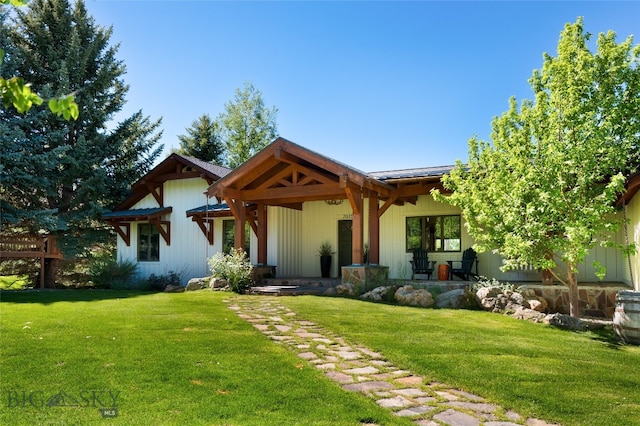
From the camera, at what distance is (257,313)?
8414 mm

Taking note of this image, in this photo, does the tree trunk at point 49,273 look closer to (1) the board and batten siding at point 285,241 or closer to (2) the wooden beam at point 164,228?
(2) the wooden beam at point 164,228

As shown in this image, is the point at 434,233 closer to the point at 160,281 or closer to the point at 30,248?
the point at 160,281

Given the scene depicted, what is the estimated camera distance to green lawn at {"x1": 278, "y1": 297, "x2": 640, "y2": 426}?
410 centimetres

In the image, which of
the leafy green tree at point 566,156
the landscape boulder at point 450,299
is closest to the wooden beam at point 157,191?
the landscape boulder at point 450,299

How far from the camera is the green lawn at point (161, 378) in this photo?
11.9 feet

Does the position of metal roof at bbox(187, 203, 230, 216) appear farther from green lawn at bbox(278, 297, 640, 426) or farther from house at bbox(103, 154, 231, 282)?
green lawn at bbox(278, 297, 640, 426)

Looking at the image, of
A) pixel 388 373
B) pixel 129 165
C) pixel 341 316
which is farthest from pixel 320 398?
pixel 129 165

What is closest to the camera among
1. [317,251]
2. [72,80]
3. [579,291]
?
[579,291]

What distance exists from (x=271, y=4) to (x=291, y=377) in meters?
9.28

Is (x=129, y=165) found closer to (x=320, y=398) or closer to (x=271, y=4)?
(x=271, y=4)

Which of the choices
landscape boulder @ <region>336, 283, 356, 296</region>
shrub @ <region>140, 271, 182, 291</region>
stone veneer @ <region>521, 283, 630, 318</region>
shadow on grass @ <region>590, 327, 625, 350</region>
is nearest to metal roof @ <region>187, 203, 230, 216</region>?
shrub @ <region>140, 271, 182, 291</region>

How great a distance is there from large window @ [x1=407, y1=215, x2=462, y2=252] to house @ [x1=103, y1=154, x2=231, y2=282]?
665cm

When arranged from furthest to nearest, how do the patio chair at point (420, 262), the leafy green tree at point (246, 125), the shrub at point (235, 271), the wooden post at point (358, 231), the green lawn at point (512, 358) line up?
the leafy green tree at point (246, 125) → the patio chair at point (420, 262) → the shrub at point (235, 271) → the wooden post at point (358, 231) → the green lawn at point (512, 358)

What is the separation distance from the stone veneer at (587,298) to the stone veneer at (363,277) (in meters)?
3.53
